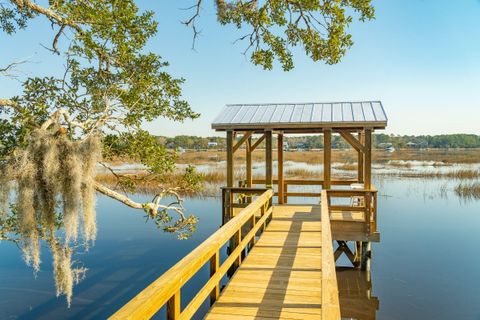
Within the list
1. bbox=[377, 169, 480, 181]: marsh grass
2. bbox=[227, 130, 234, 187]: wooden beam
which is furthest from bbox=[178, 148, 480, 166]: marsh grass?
bbox=[227, 130, 234, 187]: wooden beam

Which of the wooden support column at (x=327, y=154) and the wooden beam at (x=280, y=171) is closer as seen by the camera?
the wooden support column at (x=327, y=154)

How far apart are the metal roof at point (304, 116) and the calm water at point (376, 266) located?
461 centimetres

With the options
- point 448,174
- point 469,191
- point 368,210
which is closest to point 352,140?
point 368,210

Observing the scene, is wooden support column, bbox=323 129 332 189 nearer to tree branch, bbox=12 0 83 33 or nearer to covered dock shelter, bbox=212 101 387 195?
covered dock shelter, bbox=212 101 387 195

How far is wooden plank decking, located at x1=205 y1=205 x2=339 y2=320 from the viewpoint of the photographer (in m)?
4.06

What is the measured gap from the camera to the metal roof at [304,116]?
8961 millimetres

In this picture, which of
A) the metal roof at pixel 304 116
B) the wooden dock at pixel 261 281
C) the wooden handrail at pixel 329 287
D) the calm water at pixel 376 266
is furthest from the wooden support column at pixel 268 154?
the wooden handrail at pixel 329 287

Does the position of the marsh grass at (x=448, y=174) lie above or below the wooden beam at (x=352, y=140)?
below

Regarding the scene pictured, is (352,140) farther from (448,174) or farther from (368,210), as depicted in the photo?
(448,174)

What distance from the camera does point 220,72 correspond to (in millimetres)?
16906

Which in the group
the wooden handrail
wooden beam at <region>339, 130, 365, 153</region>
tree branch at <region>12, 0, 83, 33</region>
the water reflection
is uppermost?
tree branch at <region>12, 0, 83, 33</region>

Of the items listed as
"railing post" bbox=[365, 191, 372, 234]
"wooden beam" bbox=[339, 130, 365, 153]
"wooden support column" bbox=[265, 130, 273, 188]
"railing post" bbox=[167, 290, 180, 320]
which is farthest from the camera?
"wooden support column" bbox=[265, 130, 273, 188]

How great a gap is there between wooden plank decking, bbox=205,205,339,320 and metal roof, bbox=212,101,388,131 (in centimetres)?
273

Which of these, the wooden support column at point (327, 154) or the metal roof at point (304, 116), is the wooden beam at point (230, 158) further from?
the wooden support column at point (327, 154)
